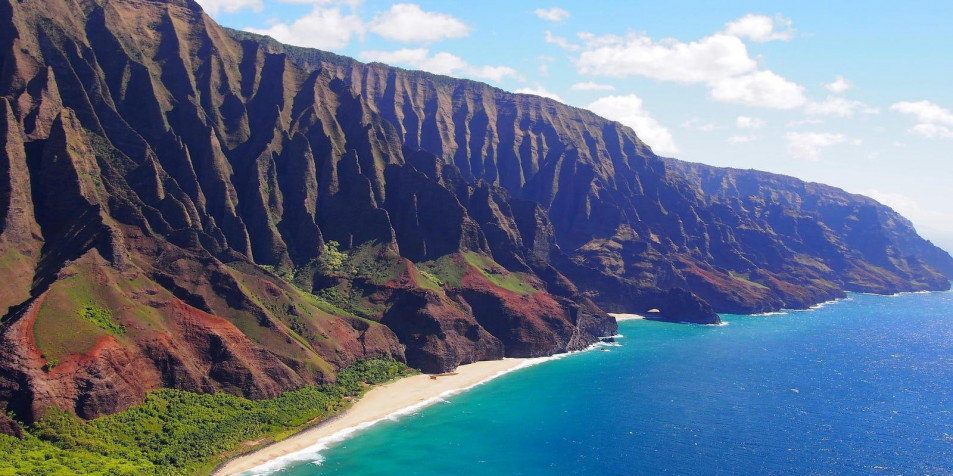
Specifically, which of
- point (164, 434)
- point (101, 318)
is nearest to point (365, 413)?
point (164, 434)

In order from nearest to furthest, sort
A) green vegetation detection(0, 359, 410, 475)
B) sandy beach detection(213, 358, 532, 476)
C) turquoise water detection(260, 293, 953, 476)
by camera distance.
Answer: green vegetation detection(0, 359, 410, 475)
sandy beach detection(213, 358, 532, 476)
turquoise water detection(260, 293, 953, 476)

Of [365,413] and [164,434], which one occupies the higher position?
[164,434]

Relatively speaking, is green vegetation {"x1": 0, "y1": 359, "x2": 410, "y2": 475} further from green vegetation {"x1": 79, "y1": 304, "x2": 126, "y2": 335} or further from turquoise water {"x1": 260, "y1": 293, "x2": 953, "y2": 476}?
green vegetation {"x1": 79, "y1": 304, "x2": 126, "y2": 335}

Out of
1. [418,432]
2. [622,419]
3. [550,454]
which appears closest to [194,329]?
[418,432]

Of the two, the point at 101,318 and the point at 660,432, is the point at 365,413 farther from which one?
the point at 660,432

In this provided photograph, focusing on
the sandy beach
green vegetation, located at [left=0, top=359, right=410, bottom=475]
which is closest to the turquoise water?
the sandy beach

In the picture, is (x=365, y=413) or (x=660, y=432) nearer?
(x=660, y=432)
